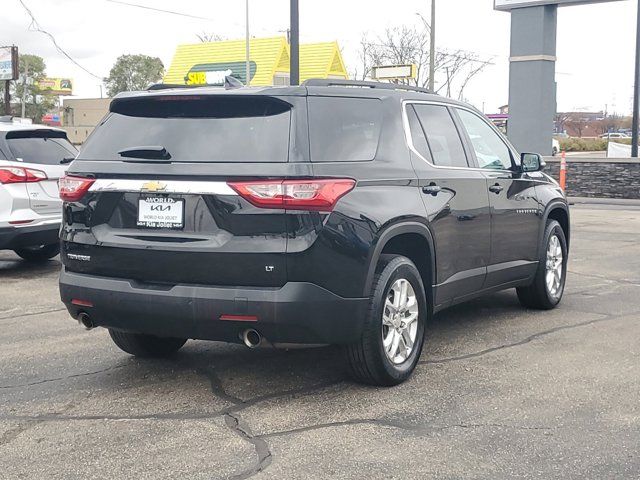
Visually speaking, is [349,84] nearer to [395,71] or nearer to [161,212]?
[161,212]

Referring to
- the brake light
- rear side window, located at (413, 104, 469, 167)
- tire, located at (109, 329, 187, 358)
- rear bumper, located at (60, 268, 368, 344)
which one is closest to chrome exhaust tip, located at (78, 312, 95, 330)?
rear bumper, located at (60, 268, 368, 344)

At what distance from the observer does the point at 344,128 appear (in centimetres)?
479

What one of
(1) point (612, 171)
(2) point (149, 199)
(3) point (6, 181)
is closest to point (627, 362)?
(2) point (149, 199)

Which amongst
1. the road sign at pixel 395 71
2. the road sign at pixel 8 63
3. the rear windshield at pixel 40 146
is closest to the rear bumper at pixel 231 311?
the rear windshield at pixel 40 146

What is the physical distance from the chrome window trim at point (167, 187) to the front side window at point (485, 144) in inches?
95.6

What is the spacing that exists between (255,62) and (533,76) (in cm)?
1561

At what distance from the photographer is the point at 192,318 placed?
4.43 metres

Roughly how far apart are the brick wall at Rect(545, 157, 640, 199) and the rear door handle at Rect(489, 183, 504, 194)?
18.0 meters

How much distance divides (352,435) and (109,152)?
7.15 feet

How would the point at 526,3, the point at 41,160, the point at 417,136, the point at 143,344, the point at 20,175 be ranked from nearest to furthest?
the point at 417,136, the point at 143,344, the point at 20,175, the point at 41,160, the point at 526,3

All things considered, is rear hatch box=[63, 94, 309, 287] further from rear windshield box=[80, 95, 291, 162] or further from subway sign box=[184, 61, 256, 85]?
subway sign box=[184, 61, 256, 85]

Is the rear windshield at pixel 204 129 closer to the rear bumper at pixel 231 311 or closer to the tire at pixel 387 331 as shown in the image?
the rear bumper at pixel 231 311

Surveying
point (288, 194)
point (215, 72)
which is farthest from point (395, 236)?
point (215, 72)

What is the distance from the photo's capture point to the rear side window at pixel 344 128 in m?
4.57
